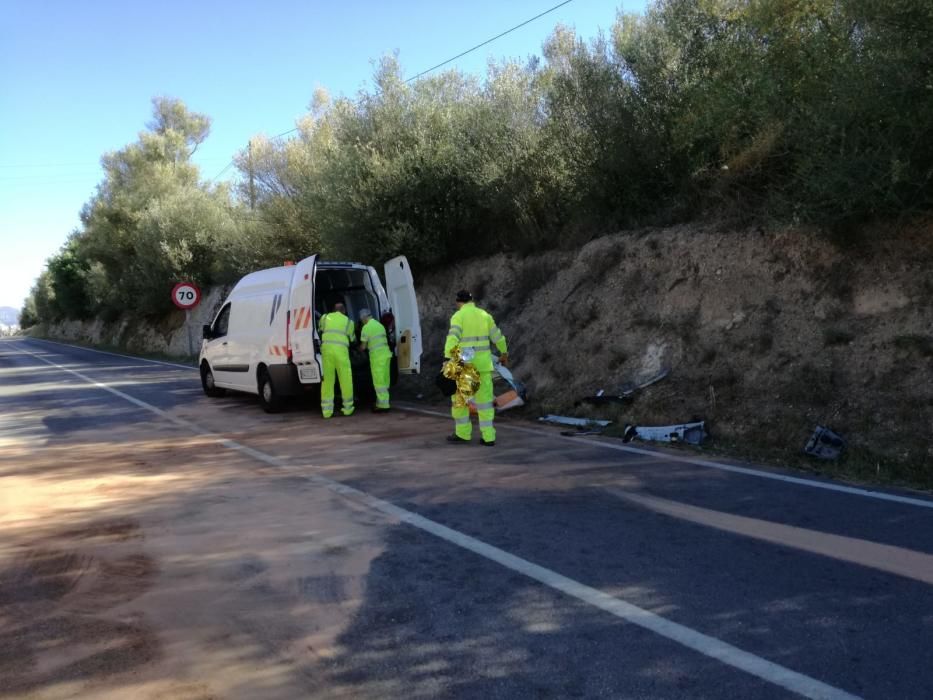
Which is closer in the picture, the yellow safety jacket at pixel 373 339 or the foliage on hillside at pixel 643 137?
the foliage on hillside at pixel 643 137

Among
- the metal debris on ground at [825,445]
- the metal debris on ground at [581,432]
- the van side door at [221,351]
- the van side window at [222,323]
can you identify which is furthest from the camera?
the van side window at [222,323]

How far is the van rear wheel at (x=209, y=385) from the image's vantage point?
1433 cm

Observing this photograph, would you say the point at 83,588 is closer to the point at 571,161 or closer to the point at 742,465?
the point at 742,465

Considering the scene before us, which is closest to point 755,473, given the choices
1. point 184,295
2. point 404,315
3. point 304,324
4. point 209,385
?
Result: point 404,315

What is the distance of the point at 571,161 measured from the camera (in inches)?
543

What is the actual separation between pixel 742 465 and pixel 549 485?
2.00m

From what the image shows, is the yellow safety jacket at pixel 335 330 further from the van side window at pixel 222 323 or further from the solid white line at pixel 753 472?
the van side window at pixel 222 323

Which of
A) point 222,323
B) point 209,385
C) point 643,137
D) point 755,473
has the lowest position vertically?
point 755,473

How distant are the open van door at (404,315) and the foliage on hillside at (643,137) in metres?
3.89

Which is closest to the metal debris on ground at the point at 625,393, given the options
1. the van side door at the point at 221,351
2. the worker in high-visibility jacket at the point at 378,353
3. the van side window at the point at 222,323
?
the worker in high-visibility jacket at the point at 378,353

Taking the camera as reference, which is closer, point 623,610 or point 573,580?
point 623,610

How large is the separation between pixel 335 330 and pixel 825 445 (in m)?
6.46

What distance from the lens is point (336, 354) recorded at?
10719 millimetres

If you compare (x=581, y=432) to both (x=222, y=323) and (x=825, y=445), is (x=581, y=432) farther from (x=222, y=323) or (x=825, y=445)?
(x=222, y=323)
